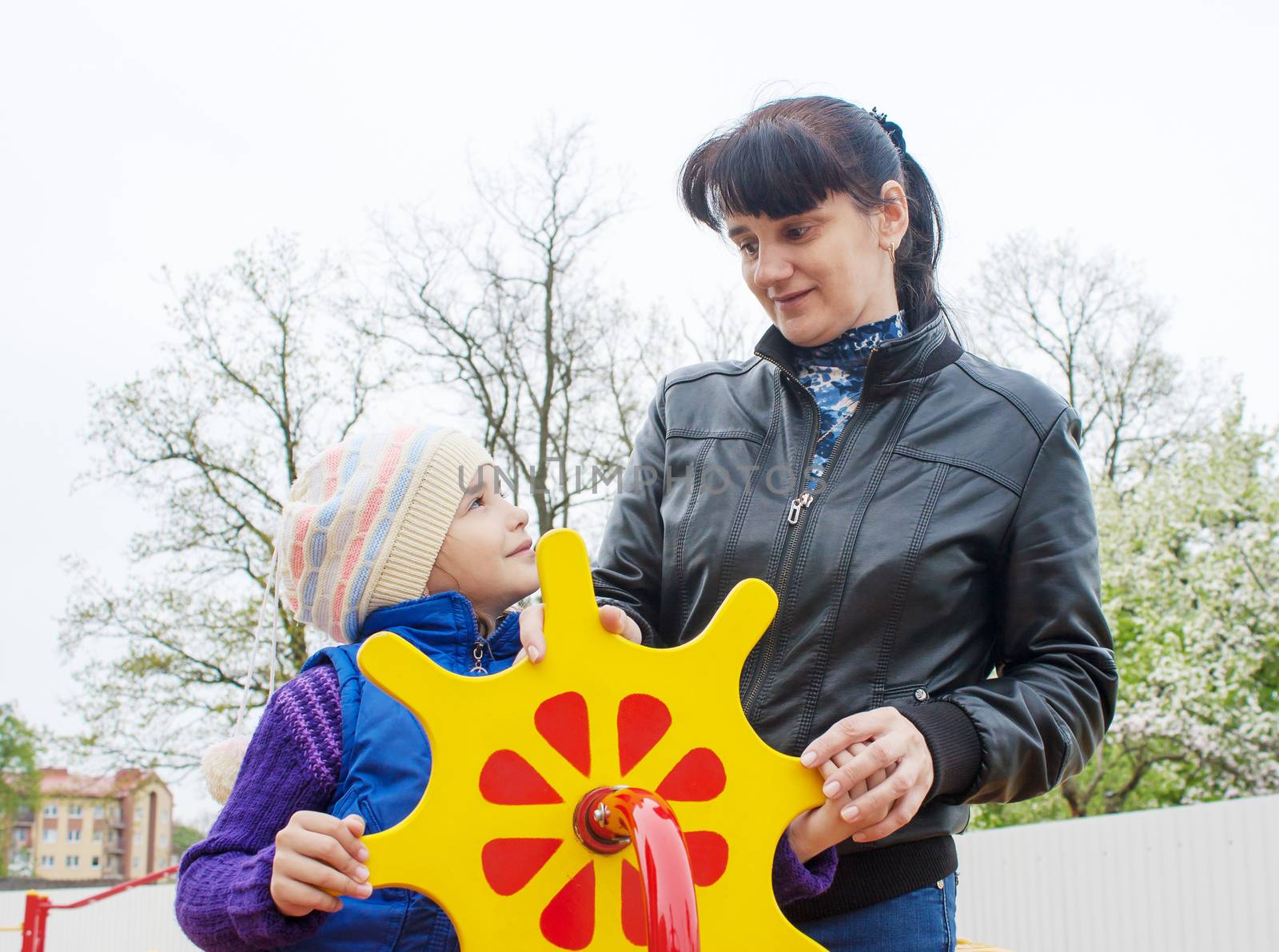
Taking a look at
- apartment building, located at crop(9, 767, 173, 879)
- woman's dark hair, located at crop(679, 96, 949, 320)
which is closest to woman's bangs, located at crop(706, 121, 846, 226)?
woman's dark hair, located at crop(679, 96, 949, 320)

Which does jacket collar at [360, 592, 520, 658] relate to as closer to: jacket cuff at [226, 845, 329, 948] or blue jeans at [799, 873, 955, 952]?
jacket cuff at [226, 845, 329, 948]

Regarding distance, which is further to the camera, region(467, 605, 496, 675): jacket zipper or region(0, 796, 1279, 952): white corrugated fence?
region(0, 796, 1279, 952): white corrugated fence

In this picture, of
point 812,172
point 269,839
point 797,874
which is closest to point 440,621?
point 269,839

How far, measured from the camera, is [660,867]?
91 cm

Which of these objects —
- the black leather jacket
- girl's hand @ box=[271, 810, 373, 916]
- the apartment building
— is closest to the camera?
girl's hand @ box=[271, 810, 373, 916]

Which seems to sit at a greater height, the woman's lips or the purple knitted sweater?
the woman's lips

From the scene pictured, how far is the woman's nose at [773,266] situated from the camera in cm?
169

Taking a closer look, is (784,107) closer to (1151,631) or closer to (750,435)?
(750,435)

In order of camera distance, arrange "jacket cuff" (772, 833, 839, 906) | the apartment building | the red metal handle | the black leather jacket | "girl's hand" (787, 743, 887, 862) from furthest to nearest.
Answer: the apartment building < the black leather jacket < "jacket cuff" (772, 833, 839, 906) < "girl's hand" (787, 743, 887, 862) < the red metal handle

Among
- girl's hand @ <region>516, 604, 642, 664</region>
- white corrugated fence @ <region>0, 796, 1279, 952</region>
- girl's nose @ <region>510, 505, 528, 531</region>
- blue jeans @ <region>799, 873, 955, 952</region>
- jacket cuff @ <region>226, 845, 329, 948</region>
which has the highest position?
girl's nose @ <region>510, 505, 528, 531</region>

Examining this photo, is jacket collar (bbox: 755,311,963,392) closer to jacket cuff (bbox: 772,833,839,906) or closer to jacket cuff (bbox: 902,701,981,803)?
jacket cuff (bbox: 902,701,981,803)

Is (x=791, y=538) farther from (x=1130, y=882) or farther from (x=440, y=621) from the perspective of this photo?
(x=1130, y=882)

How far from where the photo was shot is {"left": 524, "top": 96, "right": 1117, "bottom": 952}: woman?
1.45 meters

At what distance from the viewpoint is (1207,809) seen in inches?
289
